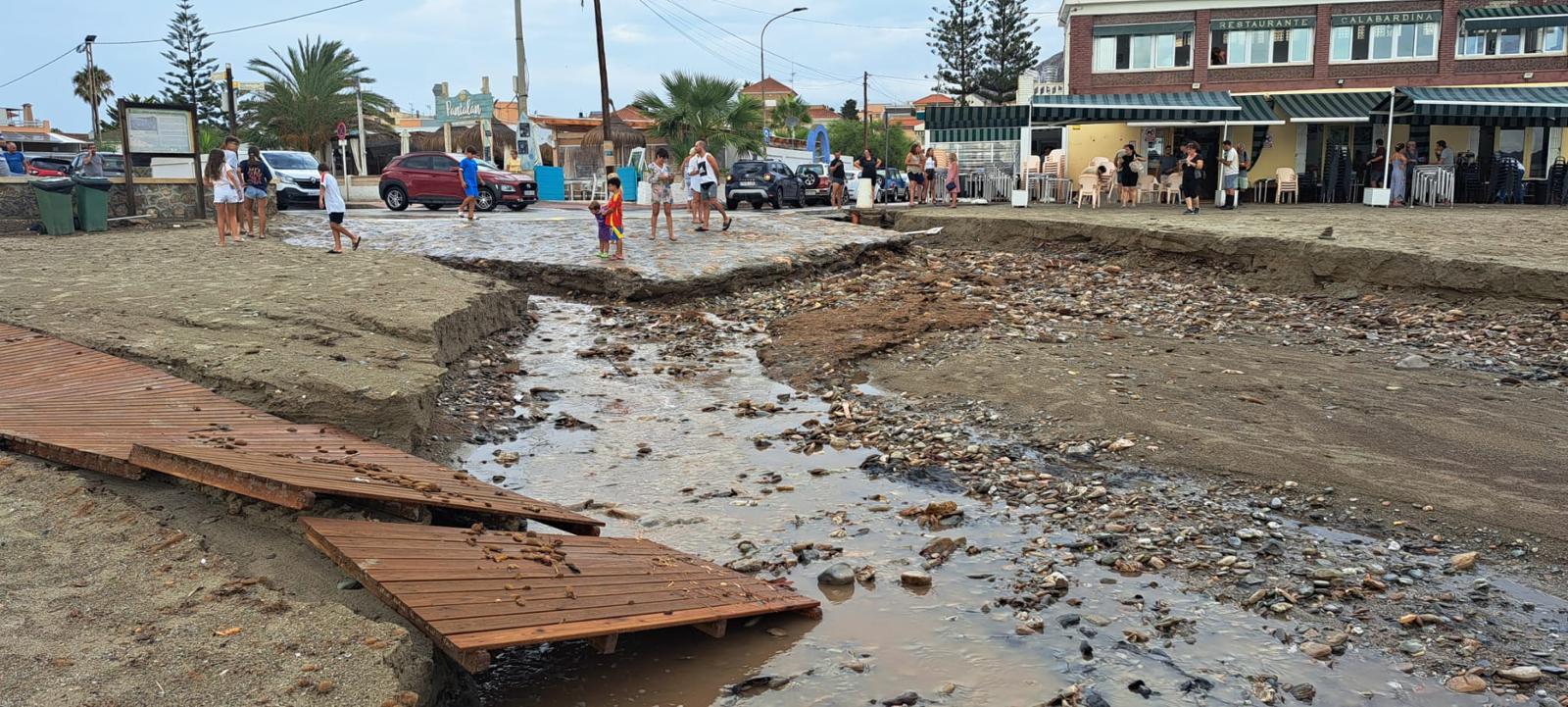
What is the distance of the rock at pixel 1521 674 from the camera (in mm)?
4484

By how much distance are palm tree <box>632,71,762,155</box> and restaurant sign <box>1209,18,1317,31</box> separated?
16.2 metres

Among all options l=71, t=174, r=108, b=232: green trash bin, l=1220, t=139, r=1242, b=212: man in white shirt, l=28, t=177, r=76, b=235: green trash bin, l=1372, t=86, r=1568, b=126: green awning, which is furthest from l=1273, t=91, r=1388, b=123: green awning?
l=28, t=177, r=76, b=235: green trash bin

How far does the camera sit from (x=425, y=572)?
427 cm

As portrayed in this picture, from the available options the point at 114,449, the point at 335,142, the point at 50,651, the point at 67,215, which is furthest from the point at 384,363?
the point at 335,142

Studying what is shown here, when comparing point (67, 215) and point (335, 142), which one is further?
point (335, 142)

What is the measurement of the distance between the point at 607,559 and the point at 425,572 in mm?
1001

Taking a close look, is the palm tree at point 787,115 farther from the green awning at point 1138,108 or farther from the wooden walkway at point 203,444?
the wooden walkway at point 203,444

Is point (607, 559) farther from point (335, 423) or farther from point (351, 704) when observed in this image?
point (335, 423)

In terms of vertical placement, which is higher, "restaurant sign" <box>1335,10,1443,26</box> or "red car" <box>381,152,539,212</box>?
"restaurant sign" <box>1335,10,1443,26</box>

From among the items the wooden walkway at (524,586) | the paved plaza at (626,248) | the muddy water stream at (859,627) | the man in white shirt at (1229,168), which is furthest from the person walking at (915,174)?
the wooden walkway at (524,586)

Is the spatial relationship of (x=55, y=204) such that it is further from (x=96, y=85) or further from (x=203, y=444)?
(x=96, y=85)

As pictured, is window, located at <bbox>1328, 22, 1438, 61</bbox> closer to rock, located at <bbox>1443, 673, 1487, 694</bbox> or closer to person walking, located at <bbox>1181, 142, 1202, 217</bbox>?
person walking, located at <bbox>1181, 142, 1202, 217</bbox>

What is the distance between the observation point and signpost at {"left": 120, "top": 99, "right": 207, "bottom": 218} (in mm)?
17797

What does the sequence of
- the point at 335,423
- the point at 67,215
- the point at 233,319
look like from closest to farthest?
the point at 335,423
the point at 233,319
the point at 67,215
